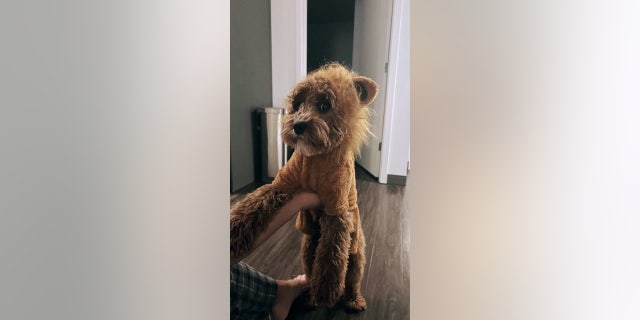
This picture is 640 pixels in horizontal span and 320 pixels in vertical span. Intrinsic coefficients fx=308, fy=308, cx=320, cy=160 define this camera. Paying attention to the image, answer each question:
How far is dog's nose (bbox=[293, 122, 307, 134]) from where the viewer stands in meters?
0.66

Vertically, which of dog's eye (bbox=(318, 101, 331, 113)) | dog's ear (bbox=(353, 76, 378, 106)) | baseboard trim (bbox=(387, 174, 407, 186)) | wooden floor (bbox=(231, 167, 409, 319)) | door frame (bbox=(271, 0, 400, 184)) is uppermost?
door frame (bbox=(271, 0, 400, 184))

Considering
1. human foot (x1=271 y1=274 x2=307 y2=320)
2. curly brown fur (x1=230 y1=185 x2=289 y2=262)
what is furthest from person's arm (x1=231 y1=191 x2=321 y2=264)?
human foot (x1=271 y1=274 x2=307 y2=320)

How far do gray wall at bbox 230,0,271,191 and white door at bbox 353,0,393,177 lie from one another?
21cm

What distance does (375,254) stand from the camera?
29.3 inches

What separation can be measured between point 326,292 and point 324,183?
0.27 m

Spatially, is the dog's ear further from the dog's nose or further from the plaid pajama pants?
the plaid pajama pants

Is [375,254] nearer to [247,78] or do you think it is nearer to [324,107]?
[324,107]

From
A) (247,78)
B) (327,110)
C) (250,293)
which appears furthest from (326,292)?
(247,78)

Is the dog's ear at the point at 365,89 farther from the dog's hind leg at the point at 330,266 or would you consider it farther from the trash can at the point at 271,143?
the dog's hind leg at the point at 330,266

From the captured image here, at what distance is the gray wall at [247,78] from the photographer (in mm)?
686

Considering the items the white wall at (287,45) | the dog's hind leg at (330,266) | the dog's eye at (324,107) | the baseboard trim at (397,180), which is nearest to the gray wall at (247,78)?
the white wall at (287,45)
